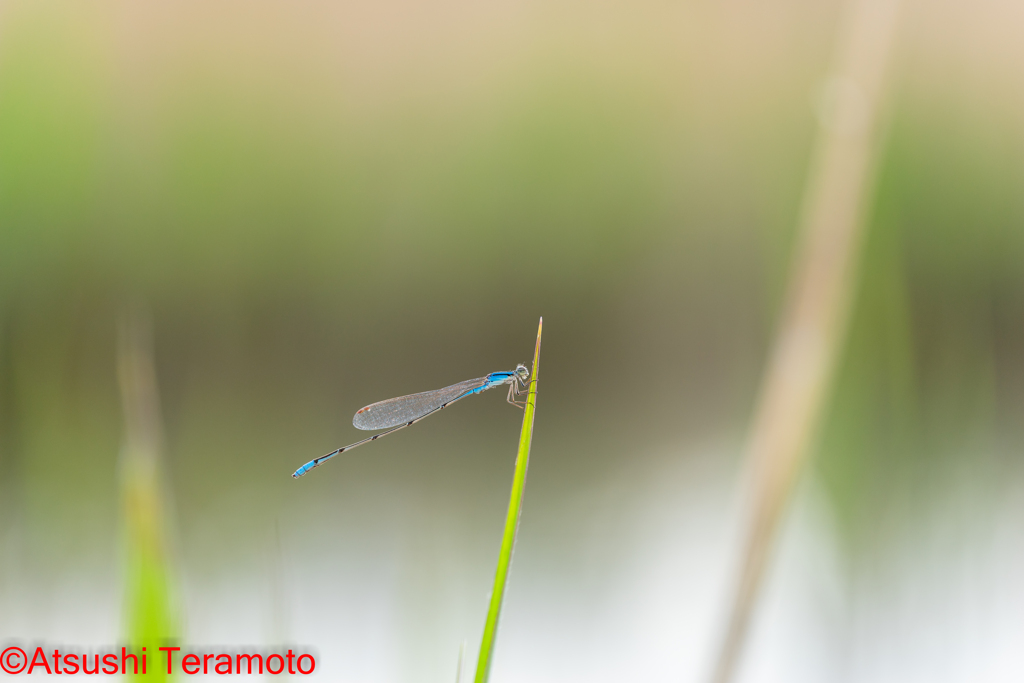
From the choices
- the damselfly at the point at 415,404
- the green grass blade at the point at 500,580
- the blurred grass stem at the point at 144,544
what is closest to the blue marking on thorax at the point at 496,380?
the damselfly at the point at 415,404

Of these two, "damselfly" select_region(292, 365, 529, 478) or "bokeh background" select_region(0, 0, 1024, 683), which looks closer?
"damselfly" select_region(292, 365, 529, 478)

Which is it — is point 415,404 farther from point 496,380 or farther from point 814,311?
point 814,311

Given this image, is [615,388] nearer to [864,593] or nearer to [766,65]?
[766,65]

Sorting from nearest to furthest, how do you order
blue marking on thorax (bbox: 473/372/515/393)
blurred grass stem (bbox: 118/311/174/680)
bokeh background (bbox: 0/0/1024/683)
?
1. blurred grass stem (bbox: 118/311/174/680)
2. blue marking on thorax (bbox: 473/372/515/393)
3. bokeh background (bbox: 0/0/1024/683)

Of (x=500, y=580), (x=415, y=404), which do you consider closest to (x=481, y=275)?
(x=415, y=404)

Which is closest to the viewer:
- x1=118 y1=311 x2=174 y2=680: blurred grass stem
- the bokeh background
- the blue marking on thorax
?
x1=118 y1=311 x2=174 y2=680: blurred grass stem

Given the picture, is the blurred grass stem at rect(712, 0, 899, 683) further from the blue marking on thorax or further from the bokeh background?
the bokeh background

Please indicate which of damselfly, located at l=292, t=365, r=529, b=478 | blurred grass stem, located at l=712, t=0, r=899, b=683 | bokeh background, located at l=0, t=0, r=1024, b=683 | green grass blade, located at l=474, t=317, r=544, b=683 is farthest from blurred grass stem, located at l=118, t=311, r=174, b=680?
bokeh background, located at l=0, t=0, r=1024, b=683
